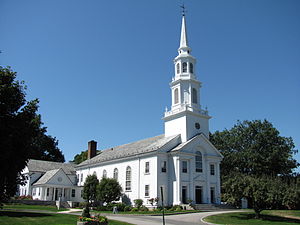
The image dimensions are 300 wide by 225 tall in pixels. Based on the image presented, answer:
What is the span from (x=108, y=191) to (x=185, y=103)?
15880 millimetres

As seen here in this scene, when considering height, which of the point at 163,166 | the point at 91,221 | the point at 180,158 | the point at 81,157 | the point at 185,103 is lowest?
the point at 91,221

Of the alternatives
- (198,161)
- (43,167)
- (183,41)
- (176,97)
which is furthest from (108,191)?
(43,167)

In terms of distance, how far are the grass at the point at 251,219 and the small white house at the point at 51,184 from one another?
32283mm

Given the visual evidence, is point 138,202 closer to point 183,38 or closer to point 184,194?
→ point 184,194

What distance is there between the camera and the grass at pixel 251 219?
24353mm

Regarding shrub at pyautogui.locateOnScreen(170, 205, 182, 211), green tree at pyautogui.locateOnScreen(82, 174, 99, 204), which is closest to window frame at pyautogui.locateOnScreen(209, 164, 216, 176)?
shrub at pyautogui.locateOnScreen(170, 205, 182, 211)

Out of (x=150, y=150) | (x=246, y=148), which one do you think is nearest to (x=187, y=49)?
(x=150, y=150)

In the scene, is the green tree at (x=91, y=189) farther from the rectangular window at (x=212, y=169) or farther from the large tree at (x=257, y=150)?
the large tree at (x=257, y=150)

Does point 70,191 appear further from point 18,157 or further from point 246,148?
point 18,157

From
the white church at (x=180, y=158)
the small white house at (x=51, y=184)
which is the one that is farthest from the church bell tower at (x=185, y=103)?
the small white house at (x=51, y=184)

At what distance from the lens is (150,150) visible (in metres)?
39.7

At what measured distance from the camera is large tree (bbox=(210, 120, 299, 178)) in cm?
4866

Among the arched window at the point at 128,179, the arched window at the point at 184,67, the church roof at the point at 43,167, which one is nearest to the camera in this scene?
the arched window at the point at 128,179

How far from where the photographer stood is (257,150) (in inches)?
1989
